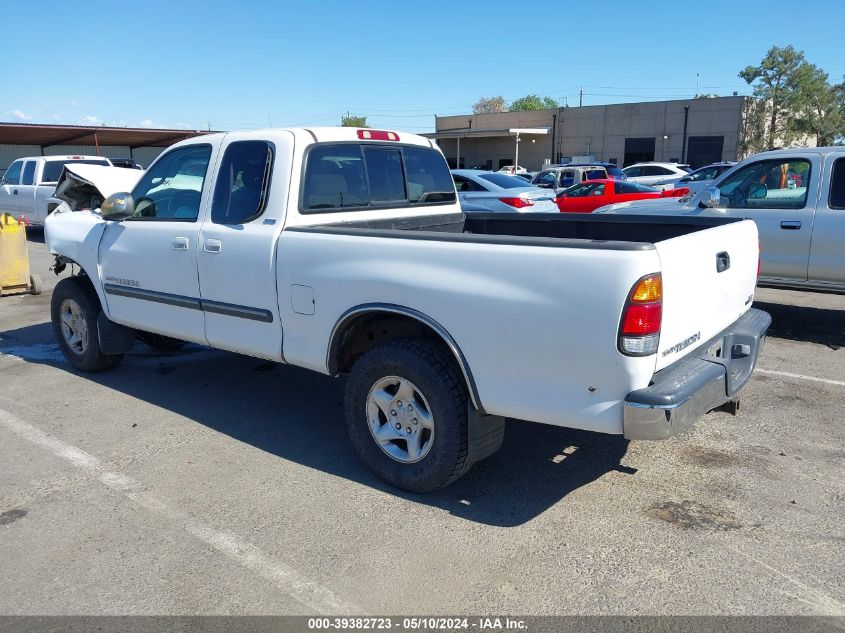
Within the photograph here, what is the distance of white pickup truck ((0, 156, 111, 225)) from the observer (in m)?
15.8

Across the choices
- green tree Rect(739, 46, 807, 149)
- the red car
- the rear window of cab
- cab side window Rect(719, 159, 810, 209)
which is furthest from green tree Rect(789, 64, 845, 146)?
the rear window of cab

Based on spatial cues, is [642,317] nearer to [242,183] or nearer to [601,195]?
[242,183]

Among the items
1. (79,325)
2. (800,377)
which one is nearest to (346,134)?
(79,325)

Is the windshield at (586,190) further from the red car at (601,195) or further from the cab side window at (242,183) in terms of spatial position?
the cab side window at (242,183)

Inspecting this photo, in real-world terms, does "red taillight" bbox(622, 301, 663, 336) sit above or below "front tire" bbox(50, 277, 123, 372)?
above

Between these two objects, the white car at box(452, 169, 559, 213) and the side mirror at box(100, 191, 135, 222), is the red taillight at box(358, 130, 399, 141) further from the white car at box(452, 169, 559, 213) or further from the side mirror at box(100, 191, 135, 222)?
the white car at box(452, 169, 559, 213)

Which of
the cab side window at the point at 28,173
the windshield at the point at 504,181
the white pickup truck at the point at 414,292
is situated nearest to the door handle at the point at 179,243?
the white pickup truck at the point at 414,292

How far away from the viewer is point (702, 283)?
3.51 metres

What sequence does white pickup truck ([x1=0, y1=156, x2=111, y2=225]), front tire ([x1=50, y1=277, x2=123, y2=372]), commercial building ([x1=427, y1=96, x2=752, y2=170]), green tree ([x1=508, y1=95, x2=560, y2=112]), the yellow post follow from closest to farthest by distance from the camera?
front tire ([x1=50, y1=277, x2=123, y2=372]) → the yellow post → white pickup truck ([x1=0, y1=156, x2=111, y2=225]) → commercial building ([x1=427, y1=96, x2=752, y2=170]) → green tree ([x1=508, y1=95, x2=560, y2=112])

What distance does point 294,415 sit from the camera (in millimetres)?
5273

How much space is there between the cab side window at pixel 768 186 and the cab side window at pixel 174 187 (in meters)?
5.71

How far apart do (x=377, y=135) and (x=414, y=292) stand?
1.90 m

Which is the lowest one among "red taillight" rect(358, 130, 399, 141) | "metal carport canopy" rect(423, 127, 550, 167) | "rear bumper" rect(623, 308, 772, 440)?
"rear bumper" rect(623, 308, 772, 440)

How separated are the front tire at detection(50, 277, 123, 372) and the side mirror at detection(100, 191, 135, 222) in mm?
1032
